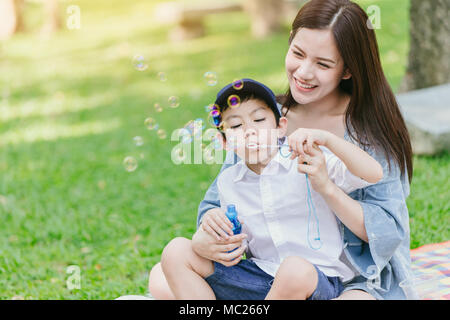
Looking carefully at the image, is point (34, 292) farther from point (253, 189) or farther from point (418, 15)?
point (418, 15)

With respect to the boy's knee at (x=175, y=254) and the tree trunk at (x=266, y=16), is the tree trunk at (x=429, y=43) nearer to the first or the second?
Answer: the boy's knee at (x=175, y=254)

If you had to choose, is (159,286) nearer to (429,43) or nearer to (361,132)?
(361,132)

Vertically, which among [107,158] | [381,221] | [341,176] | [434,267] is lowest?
[434,267]

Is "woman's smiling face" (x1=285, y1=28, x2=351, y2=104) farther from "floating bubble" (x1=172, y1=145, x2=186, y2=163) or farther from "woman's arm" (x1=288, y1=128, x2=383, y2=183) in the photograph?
"floating bubble" (x1=172, y1=145, x2=186, y2=163)

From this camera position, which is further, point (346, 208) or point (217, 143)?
point (217, 143)

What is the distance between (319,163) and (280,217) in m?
0.31

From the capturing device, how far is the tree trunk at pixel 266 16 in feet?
35.1

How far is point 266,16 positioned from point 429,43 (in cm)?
595

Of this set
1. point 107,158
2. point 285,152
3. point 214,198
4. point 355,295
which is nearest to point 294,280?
point 355,295

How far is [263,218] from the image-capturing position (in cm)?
231

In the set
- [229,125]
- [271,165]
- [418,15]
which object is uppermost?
[418,15]

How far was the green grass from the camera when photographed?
12.0ft
